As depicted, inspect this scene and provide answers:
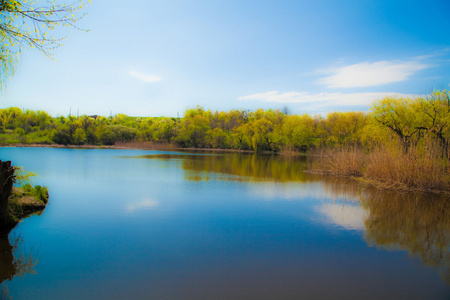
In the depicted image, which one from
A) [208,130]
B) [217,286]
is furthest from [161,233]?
[208,130]

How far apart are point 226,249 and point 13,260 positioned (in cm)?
427

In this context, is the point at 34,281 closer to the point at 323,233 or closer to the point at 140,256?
the point at 140,256

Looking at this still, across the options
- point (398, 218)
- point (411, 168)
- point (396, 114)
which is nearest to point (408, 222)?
point (398, 218)

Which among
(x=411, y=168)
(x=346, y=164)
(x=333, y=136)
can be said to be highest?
(x=333, y=136)

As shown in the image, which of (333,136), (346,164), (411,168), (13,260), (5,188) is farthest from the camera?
(333,136)

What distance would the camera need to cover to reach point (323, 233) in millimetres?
7887

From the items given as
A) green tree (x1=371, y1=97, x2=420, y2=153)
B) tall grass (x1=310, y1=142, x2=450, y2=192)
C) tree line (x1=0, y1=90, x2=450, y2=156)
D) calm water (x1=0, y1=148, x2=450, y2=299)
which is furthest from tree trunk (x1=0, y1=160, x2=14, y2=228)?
tree line (x1=0, y1=90, x2=450, y2=156)

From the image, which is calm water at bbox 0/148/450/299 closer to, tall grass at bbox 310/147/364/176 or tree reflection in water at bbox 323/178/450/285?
tree reflection in water at bbox 323/178/450/285

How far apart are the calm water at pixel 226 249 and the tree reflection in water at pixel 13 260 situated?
0.03 m

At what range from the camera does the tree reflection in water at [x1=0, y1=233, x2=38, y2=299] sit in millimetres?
4900

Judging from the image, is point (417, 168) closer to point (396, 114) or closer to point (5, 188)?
point (396, 114)

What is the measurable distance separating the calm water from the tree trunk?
473 mm

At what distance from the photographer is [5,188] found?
7.11 metres

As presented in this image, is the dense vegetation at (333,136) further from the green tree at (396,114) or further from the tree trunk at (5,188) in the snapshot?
the tree trunk at (5,188)
